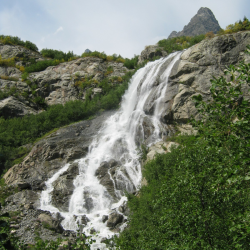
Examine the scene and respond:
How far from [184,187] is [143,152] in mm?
16811

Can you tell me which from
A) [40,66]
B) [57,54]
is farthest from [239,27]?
[57,54]

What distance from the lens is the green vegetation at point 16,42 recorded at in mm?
63906

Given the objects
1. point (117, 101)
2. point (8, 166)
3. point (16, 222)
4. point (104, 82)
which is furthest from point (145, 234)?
point (104, 82)

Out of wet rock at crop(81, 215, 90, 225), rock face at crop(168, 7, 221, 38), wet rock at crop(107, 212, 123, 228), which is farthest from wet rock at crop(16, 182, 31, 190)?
rock face at crop(168, 7, 221, 38)

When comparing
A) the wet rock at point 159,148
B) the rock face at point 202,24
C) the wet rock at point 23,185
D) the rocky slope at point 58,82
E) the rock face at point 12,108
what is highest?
the rock face at point 202,24

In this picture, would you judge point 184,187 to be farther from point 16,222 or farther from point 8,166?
point 8,166

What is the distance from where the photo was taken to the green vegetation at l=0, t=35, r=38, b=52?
210 feet

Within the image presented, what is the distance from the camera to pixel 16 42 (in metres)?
65.8

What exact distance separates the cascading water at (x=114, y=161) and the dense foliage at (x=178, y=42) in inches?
539

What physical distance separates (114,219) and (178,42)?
47742mm

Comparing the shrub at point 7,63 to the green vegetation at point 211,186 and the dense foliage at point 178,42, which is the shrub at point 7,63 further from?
the green vegetation at point 211,186

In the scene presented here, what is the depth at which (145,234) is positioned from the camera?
9930 mm

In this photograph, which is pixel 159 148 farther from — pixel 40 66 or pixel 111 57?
pixel 40 66

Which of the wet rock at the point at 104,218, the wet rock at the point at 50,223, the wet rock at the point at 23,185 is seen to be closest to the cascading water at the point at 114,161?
the wet rock at the point at 104,218
